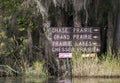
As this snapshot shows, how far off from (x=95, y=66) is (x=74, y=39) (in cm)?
176

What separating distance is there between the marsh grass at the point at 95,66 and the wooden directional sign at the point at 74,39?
2.20 feet

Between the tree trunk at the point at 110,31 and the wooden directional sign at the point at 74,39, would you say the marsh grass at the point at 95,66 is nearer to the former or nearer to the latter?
the wooden directional sign at the point at 74,39

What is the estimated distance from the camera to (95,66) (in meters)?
22.1

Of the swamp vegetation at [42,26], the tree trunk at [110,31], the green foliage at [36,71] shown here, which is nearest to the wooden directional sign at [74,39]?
the swamp vegetation at [42,26]

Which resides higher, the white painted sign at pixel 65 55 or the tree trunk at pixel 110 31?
the tree trunk at pixel 110 31

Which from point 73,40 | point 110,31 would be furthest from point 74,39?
point 110,31

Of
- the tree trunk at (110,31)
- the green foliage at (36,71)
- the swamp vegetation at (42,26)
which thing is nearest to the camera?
the green foliage at (36,71)

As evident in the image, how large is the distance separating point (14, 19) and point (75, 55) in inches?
160

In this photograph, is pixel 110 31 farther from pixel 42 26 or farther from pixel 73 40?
pixel 42 26

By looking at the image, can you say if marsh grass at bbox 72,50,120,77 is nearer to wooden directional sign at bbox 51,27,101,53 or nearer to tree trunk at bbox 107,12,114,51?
wooden directional sign at bbox 51,27,101,53

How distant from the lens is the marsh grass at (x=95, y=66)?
22078mm

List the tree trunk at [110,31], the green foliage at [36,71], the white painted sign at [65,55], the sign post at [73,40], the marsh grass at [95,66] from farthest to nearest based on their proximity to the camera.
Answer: the tree trunk at [110,31] < the sign post at [73,40] < the white painted sign at [65,55] < the green foliage at [36,71] < the marsh grass at [95,66]

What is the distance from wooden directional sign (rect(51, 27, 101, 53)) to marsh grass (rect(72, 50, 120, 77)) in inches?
26.4

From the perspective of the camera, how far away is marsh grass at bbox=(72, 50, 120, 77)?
22.1 meters
